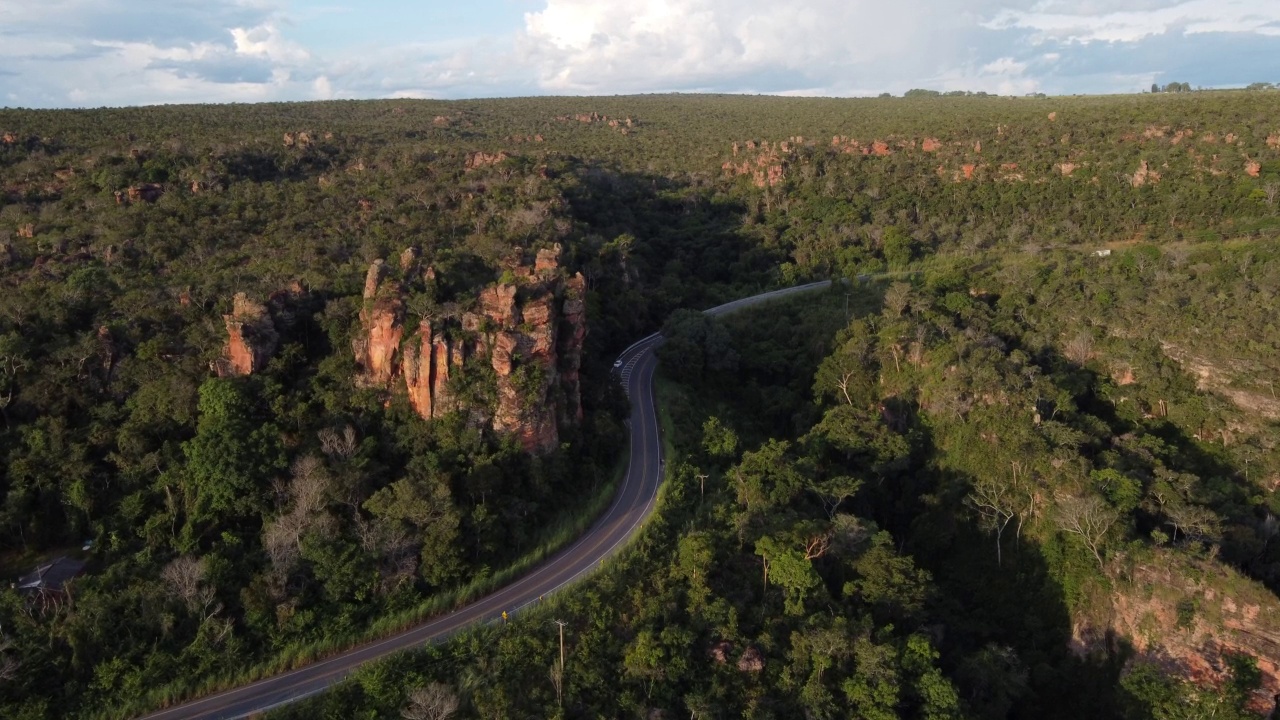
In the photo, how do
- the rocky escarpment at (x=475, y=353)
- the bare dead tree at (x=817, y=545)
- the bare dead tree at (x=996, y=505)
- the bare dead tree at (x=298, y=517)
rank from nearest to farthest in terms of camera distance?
the bare dead tree at (x=298, y=517) → the bare dead tree at (x=817, y=545) → the rocky escarpment at (x=475, y=353) → the bare dead tree at (x=996, y=505)

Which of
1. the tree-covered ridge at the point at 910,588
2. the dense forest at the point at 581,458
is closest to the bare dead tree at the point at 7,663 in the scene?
the dense forest at the point at 581,458

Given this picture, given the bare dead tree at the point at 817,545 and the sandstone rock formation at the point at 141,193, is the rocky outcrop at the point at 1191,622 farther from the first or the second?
the sandstone rock formation at the point at 141,193

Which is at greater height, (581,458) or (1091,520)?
(581,458)

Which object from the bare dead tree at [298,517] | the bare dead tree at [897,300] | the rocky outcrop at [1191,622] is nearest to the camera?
the rocky outcrop at [1191,622]

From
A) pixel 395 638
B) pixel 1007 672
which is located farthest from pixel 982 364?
pixel 395 638

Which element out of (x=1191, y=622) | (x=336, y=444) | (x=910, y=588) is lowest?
(x=1191, y=622)

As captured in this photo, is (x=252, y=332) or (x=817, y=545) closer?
(x=817, y=545)

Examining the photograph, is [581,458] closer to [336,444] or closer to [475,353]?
[475,353]

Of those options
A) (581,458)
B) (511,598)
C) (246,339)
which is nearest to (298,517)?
(511,598)
